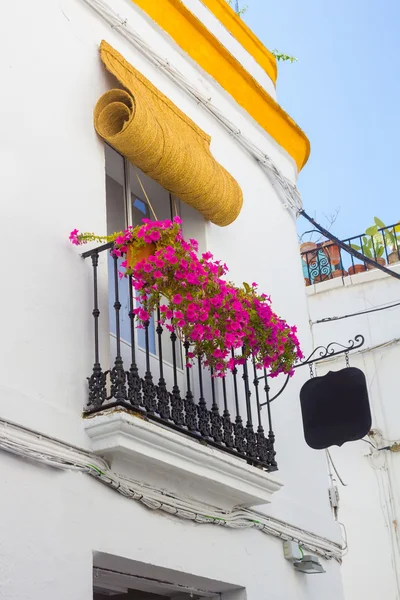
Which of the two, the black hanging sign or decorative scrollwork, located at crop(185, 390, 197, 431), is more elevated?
the black hanging sign

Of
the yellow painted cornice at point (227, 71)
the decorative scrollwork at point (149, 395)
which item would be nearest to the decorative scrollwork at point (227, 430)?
the decorative scrollwork at point (149, 395)

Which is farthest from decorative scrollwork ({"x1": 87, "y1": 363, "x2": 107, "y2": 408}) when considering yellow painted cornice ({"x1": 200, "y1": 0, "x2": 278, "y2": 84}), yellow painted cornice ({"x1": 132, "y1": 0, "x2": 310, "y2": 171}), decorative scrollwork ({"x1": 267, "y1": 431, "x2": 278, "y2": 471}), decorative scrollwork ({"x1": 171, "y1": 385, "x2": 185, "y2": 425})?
yellow painted cornice ({"x1": 200, "y1": 0, "x2": 278, "y2": 84})

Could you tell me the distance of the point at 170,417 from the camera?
16.5 ft

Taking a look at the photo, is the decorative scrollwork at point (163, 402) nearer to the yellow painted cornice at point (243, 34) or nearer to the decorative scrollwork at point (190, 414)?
the decorative scrollwork at point (190, 414)

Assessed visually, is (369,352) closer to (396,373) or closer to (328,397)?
(396,373)

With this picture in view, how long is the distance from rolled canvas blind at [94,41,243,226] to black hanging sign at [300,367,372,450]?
1380mm

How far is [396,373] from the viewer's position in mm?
9984

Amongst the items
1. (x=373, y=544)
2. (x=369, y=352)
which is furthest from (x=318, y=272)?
(x=373, y=544)

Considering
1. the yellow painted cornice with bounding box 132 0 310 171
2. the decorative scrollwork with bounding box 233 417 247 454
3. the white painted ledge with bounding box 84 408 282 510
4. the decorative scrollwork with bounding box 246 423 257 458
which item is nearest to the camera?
the white painted ledge with bounding box 84 408 282 510

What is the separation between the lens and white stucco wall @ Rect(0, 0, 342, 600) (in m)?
4.22

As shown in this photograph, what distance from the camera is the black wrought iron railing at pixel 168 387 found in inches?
186

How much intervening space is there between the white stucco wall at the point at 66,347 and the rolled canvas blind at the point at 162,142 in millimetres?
134

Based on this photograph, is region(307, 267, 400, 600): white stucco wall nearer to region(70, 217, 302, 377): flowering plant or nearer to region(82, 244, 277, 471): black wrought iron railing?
region(82, 244, 277, 471): black wrought iron railing

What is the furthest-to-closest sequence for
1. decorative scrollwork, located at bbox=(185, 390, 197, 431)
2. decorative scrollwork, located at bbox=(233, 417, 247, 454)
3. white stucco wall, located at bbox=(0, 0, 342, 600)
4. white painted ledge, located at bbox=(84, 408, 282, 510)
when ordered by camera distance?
decorative scrollwork, located at bbox=(233, 417, 247, 454) < decorative scrollwork, located at bbox=(185, 390, 197, 431) < white painted ledge, located at bbox=(84, 408, 282, 510) < white stucco wall, located at bbox=(0, 0, 342, 600)
